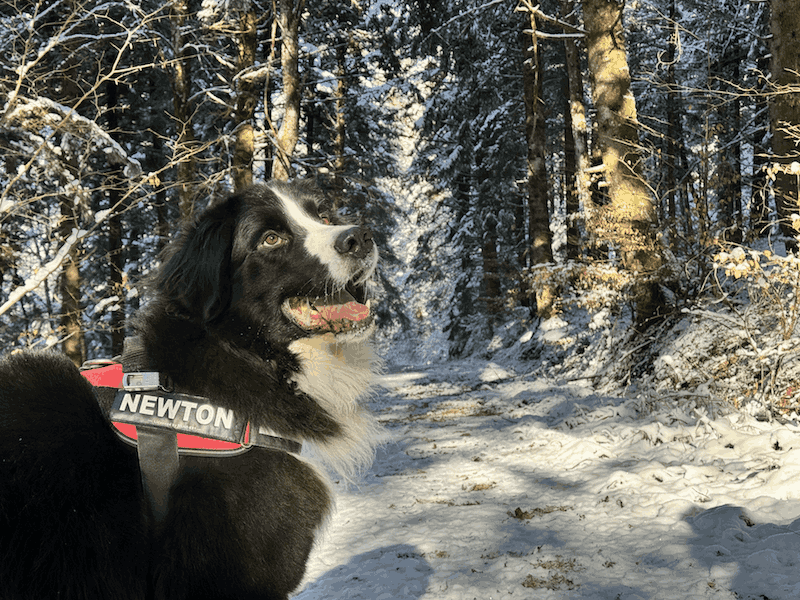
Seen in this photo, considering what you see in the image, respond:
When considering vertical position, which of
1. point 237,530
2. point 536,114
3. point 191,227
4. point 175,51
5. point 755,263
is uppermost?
point 175,51

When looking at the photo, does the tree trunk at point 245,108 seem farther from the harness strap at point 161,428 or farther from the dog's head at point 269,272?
the harness strap at point 161,428

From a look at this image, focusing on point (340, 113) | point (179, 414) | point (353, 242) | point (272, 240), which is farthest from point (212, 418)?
point (340, 113)

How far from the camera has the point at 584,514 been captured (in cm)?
425

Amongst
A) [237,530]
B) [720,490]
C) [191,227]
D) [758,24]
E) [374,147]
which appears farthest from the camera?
[374,147]

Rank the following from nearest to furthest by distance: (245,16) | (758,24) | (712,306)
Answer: (712,306)
(245,16)
(758,24)

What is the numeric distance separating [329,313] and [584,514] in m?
2.76

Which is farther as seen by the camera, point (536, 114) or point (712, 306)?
point (536, 114)

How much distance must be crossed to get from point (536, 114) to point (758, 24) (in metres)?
10.2

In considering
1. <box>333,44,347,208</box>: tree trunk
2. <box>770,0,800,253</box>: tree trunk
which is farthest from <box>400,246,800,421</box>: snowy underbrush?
<box>333,44,347,208</box>: tree trunk

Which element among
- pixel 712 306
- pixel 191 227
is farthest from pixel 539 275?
pixel 191 227

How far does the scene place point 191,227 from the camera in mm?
2957

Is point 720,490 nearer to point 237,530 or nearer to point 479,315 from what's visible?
point 237,530

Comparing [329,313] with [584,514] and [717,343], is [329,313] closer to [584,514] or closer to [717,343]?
[584,514]

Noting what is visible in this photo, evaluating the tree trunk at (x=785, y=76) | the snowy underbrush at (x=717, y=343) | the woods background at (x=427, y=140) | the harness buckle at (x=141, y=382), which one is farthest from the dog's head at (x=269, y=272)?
the tree trunk at (x=785, y=76)
